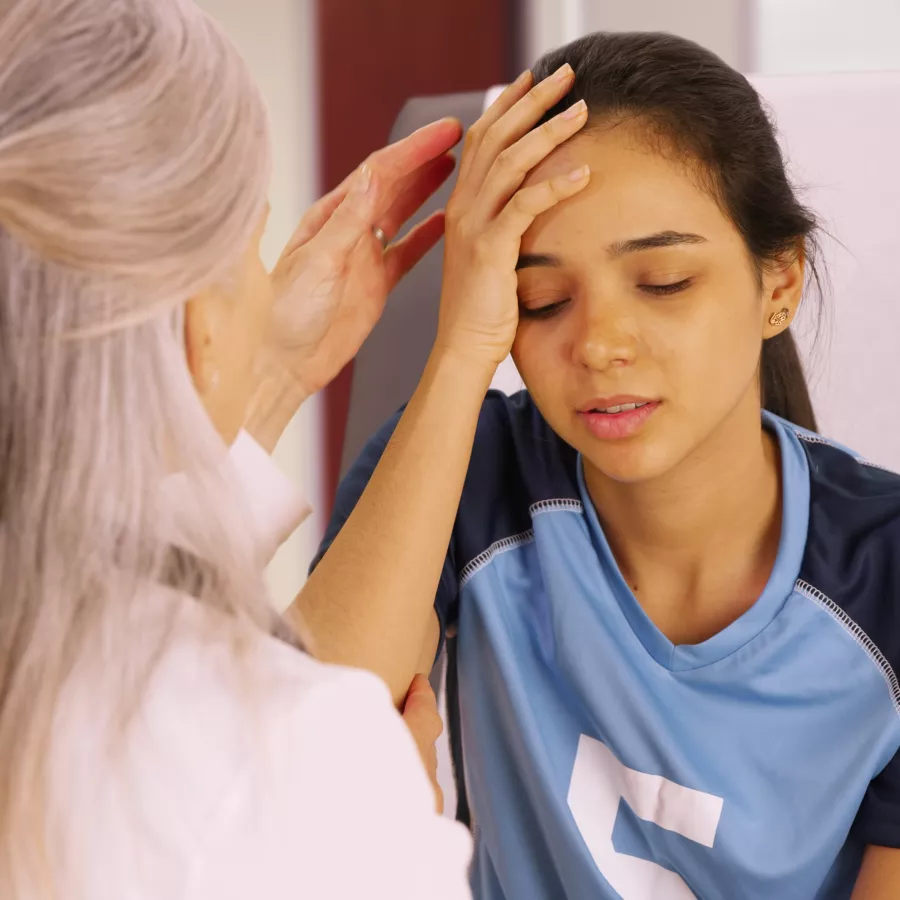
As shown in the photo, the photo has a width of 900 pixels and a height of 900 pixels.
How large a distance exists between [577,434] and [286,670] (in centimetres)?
34

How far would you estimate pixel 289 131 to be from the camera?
1.87m

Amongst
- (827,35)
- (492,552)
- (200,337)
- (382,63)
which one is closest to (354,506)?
(492,552)

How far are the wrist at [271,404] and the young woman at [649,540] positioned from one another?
173 mm

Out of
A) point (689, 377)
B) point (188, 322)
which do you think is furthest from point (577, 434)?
point (188, 322)

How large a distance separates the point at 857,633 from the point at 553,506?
0.77ft

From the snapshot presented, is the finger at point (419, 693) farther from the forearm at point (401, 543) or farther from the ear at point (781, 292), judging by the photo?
the ear at point (781, 292)

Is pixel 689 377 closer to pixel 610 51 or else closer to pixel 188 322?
pixel 610 51

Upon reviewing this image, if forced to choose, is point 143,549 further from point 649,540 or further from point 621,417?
point 649,540

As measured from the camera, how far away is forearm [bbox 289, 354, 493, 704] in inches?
→ 28.1

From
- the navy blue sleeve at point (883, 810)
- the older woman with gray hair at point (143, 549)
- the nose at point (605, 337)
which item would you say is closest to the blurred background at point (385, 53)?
the nose at point (605, 337)

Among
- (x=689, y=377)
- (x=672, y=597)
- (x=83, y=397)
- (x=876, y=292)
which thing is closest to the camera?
(x=83, y=397)

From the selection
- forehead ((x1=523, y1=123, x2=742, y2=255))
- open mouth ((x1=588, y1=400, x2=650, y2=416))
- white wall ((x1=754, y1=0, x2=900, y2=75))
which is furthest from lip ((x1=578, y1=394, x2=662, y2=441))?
white wall ((x1=754, y1=0, x2=900, y2=75))

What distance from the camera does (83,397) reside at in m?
0.48

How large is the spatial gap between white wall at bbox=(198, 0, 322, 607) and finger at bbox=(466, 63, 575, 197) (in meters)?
1.13
